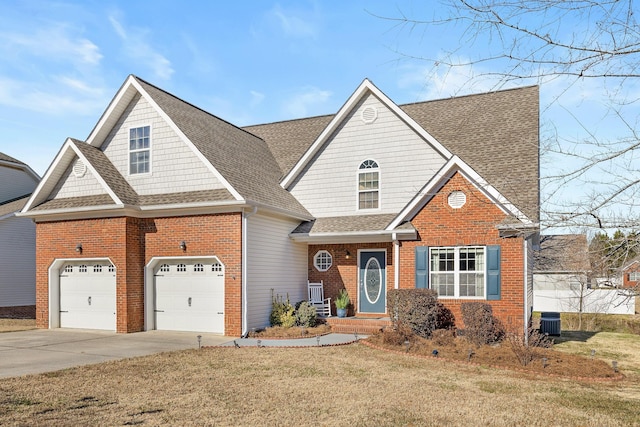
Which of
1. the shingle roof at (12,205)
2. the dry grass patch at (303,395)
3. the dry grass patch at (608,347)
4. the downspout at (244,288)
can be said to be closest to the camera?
the dry grass patch at (303,395)

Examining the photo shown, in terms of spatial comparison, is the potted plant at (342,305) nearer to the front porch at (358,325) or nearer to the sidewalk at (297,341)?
the front porch at (358,325)

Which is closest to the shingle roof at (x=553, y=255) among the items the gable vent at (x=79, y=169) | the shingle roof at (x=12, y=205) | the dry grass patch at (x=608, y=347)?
the dry grass patch at (x=608, y=347)

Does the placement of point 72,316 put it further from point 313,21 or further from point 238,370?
point 313,21

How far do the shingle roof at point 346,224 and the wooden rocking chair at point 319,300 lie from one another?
2059 mm

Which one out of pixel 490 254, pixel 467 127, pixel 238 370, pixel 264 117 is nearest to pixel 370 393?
pixel 238 370

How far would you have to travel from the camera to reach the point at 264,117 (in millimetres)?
26203

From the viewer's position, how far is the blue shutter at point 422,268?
1519 centimetres

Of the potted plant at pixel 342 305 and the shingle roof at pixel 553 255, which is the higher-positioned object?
the shingle roof at pixel 553 255

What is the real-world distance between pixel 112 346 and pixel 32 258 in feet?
45.4

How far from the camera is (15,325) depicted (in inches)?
755

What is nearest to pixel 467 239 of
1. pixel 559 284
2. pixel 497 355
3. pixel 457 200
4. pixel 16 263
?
pixel 457 200

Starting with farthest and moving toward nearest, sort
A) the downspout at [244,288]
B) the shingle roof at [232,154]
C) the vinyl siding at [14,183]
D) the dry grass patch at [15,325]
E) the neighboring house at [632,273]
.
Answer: the vinyl siding at [14,183], the dry grass patch at [15,325], the shingle roof at [232,154], the downspout at [244,288], the neighboring house at [632,273]

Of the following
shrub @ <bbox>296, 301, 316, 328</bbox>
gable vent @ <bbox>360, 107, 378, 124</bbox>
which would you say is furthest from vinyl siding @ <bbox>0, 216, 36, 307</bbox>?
gable vent @ <bbox>360, 107, 378, 124</bbox>

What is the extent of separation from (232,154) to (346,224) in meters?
4.84
